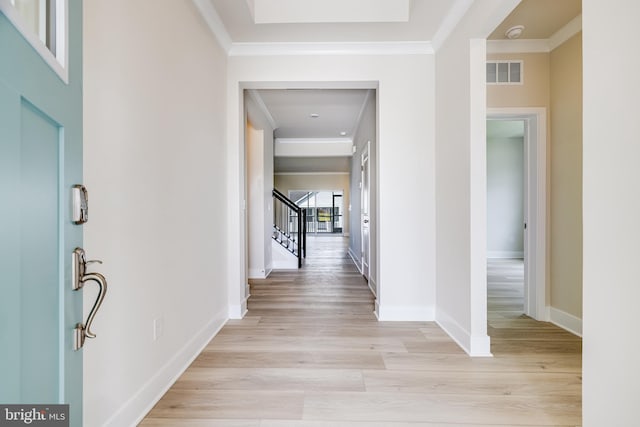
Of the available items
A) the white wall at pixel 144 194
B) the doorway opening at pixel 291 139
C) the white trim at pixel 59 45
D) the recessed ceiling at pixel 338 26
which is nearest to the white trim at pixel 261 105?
the doorway opening at pixel 291 139

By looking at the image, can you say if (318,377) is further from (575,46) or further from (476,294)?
(575,46)

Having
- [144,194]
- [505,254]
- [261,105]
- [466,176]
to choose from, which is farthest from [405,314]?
[505,254]

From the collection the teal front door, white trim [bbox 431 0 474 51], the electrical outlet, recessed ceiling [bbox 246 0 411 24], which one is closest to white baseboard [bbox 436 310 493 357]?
the electrical outlet

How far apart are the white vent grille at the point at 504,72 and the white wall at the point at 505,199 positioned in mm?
4867

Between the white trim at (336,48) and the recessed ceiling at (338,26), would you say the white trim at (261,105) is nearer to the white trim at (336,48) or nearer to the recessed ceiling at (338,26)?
the white trim at (336,48)

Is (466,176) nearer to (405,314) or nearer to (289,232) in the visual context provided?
(405,314)

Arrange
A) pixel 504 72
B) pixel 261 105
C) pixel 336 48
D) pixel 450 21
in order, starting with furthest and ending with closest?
1. pixel 261 105
2. pixel 504 72
3. pixel 336 48
4. pixel 450 21

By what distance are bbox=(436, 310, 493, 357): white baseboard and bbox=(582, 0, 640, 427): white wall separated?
112 centimetres

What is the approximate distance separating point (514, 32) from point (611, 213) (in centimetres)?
252

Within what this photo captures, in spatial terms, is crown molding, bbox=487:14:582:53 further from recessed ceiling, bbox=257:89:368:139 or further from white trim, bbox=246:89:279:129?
white trim, bbox=246:89:279:129

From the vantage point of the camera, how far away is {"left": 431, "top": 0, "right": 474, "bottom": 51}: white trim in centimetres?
245

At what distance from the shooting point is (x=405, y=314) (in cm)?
310

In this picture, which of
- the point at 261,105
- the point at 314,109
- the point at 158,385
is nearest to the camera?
the point at 158,385

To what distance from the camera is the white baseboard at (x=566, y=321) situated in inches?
110
